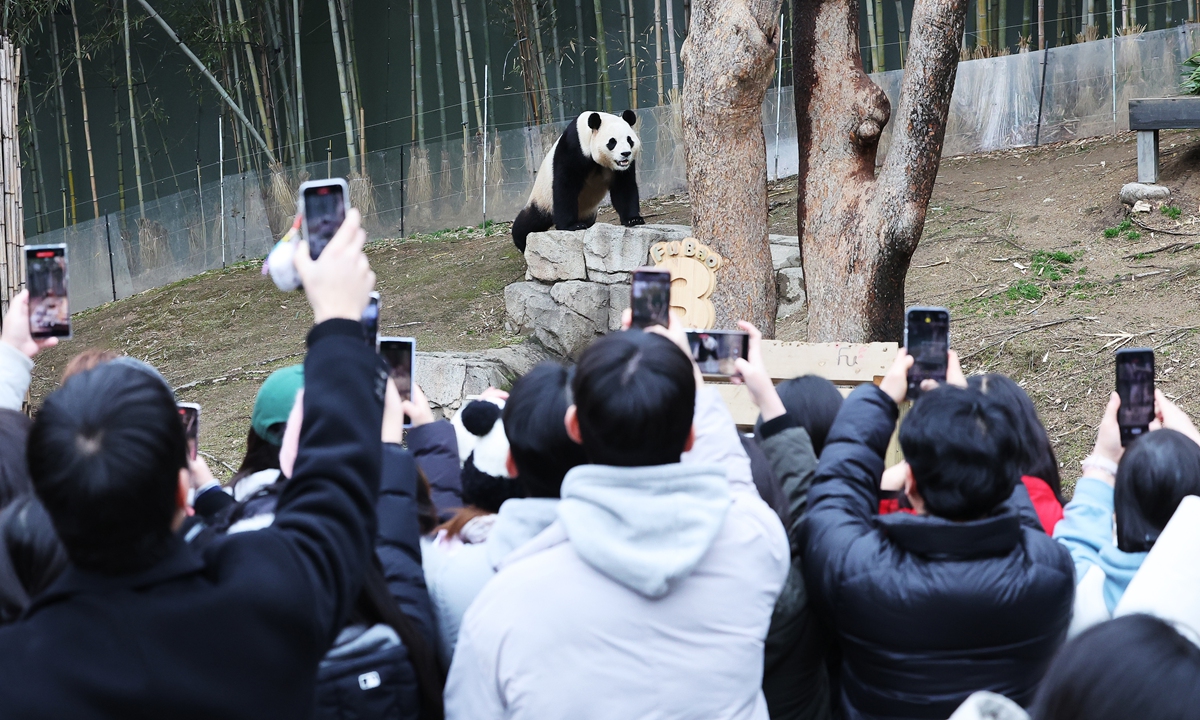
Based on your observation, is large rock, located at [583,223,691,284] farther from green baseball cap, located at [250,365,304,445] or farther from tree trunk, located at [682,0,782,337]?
green baseball cap, located at [250,365,304,445]

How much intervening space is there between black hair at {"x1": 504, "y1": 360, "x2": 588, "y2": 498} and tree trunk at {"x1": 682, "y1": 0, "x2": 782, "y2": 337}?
8.91ft

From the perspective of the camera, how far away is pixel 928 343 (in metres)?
1.97

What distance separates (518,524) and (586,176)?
23.5 feet

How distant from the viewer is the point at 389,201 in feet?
35.3

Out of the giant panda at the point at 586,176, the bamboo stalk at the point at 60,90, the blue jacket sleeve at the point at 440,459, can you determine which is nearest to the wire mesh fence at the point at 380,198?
the bamboo stalk at the point at 60,90

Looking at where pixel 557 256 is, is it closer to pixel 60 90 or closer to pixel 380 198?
pixel 380 198

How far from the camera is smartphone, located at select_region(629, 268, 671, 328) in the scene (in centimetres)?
191

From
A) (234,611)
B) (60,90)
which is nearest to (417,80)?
(60,90)

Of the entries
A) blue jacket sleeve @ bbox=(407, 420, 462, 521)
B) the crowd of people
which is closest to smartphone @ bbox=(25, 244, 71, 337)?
the crowd of people

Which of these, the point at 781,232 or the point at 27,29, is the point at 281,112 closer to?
the point at 27,29

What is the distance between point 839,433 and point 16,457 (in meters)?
1.24

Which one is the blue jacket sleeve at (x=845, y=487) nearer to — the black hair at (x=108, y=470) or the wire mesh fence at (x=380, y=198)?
the black hair at (x=108, y=470)

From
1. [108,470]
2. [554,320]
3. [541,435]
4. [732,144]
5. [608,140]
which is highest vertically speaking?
[608,140]

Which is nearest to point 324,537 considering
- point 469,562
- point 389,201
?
point 469,562
